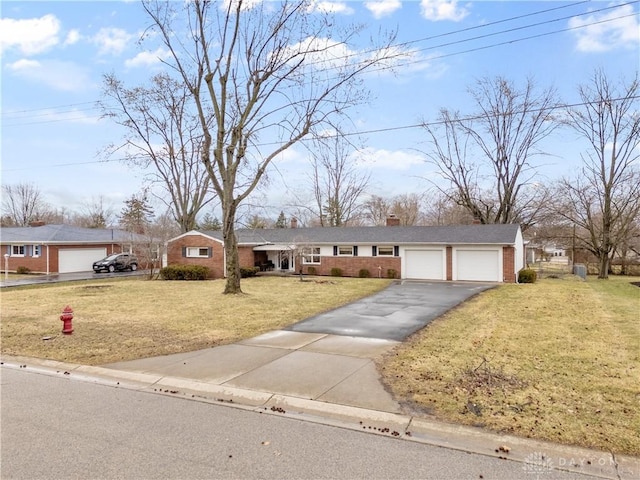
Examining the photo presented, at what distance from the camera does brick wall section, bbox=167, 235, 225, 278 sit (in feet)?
93.0

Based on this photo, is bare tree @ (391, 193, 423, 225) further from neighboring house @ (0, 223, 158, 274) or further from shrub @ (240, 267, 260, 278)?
neighboring house @ (0, 223, 158, 274)

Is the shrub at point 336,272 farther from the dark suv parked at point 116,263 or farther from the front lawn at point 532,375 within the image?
the dark suv parked at point 116,263

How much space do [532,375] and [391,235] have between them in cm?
2139

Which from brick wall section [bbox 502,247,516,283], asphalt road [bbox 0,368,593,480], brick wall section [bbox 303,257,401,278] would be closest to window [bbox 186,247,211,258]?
brick wall section [bbox 303,257,401,278]

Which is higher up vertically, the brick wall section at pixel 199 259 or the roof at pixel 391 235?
the roof at pixel 391 235

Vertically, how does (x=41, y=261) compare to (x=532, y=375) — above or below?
above

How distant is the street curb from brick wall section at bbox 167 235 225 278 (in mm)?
21459

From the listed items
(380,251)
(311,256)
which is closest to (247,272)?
(311,256)

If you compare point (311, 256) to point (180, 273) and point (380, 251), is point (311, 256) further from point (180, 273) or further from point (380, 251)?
point (180, 273)

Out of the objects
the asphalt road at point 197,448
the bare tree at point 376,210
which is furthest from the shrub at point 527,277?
the bare tree at point 376,210

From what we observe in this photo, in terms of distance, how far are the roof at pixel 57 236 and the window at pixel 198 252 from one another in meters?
4.48

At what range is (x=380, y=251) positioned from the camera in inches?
1057

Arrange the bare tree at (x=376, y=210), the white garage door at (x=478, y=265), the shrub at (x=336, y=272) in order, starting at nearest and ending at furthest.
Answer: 1. the white garage door at (x=478, y=265)
2. the shrub at (x=336, y=272)
3. the bare tree at (x=376, y=210)

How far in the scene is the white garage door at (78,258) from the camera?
33000 millimetres
